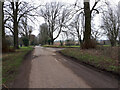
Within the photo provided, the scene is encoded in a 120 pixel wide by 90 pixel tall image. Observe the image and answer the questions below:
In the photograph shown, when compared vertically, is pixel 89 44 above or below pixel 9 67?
above

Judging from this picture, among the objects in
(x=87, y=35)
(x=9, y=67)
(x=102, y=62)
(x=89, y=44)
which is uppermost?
(x=87, y=35)

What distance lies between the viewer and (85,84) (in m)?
3.37

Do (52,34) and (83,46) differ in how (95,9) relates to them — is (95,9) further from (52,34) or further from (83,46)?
(52,34)

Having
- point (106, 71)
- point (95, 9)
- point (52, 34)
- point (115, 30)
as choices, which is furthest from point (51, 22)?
point (106, 71)

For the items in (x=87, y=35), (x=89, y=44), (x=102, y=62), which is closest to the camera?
(x=102, y=62)

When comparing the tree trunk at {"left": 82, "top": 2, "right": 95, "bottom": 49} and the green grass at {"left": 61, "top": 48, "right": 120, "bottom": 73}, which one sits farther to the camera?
the tree trunk at {"left": 82, "top": 2, "right": 95, "bottom": 49}

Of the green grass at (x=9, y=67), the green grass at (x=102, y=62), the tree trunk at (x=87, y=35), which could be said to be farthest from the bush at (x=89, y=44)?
the green grass at (x=9, y=67)

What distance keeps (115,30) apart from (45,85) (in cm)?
2911

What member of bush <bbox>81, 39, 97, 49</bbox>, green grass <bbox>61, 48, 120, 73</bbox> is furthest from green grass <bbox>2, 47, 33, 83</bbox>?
bush <bbox>81, 39, 97, 49</bbox>

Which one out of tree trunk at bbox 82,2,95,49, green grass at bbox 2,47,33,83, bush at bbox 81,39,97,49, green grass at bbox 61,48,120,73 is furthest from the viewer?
tree trunk at bbox 82,2,95,49

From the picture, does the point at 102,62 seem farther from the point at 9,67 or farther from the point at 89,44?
the point at 9,67

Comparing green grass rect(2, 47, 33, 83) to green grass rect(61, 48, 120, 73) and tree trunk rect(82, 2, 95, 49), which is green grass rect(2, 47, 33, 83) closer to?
green grass rect(61, 48, 120, 73)

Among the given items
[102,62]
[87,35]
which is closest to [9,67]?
[102,62]

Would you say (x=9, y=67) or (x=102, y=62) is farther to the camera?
(x=9, y=67)
